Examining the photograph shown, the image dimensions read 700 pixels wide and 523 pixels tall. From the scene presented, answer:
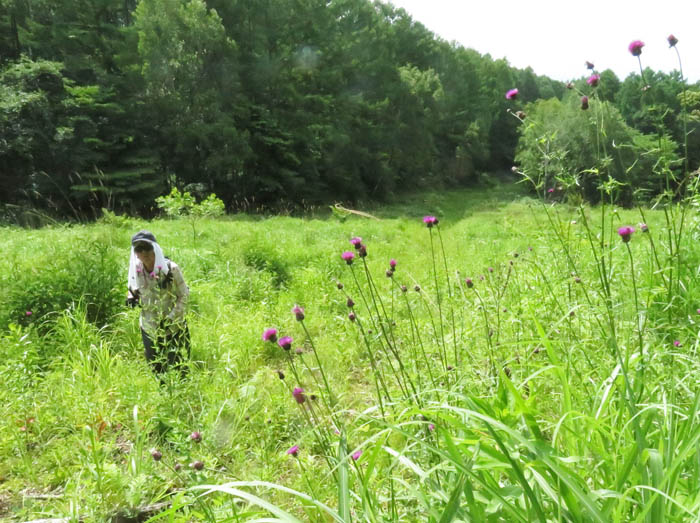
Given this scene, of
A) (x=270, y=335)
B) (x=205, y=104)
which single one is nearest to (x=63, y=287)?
(x=270, y=335)

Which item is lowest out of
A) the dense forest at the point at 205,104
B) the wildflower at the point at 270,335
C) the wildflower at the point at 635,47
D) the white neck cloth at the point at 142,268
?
the white neck cloth at the point at 142,268

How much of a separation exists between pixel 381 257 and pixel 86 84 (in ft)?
68.5

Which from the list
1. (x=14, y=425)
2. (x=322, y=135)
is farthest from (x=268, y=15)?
(x=14, y=425)

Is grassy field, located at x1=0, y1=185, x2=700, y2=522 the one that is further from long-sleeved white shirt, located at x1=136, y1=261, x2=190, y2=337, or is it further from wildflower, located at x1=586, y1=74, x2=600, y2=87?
wildflower, located at x1=586, y1=74, x2=600, y2=87

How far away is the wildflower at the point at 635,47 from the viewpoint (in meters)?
1.67

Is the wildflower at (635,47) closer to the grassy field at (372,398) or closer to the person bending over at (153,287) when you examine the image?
the grassy field at (372,398)

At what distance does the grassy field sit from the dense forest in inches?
499

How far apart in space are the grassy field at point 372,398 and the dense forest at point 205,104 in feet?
41.6

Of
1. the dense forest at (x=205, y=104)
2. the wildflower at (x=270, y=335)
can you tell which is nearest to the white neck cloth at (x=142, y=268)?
the wildflower at (x=270, y=335)

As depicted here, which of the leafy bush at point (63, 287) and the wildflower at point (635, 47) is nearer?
the wildflower at point (635, 47)

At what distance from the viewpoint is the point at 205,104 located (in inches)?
817

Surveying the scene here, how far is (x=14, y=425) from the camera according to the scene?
2457 millimetres

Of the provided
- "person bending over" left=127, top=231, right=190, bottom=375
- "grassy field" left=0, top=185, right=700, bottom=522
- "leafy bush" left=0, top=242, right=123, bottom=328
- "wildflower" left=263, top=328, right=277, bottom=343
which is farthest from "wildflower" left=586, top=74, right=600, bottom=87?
"leafy bush" left=0, top=242, right=123, bottom=328

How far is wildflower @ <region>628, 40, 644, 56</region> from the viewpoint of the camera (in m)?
1.67
